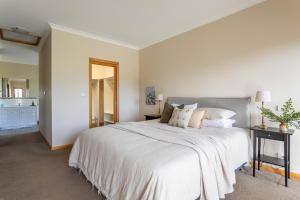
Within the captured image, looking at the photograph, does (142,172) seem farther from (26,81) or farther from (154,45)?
(26,81)

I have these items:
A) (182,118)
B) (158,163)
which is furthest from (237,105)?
(158,163)

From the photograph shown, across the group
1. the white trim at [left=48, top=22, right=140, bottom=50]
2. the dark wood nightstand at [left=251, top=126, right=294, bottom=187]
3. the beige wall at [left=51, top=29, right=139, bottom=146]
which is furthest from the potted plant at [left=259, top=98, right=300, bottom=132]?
the white trim at [left=48, top=22, right=140, bottom=50]

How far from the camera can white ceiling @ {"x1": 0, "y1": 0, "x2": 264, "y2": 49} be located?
2.78 meters

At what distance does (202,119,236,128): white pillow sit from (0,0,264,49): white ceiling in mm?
2022

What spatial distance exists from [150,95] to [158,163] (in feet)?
11.8

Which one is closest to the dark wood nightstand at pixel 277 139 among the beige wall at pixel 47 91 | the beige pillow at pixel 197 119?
the beige pillow at pixel 197 119

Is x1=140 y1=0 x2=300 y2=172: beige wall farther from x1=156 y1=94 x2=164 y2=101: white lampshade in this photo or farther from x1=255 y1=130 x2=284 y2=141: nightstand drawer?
x1=255 y1=130 x2=284 y2=141: nightstand drawer

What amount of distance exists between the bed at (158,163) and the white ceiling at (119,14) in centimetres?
218

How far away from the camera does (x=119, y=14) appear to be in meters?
3.15

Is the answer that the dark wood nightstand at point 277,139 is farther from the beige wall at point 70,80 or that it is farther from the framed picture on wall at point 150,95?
the beige wall at point 70,80

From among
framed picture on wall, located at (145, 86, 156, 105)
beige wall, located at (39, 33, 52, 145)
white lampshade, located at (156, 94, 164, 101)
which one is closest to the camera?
beige wall, located at (39, 33, 52, 145)

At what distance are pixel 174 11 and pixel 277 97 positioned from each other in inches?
91.1

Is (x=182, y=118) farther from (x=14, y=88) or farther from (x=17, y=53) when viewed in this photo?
(x=14, y=88)

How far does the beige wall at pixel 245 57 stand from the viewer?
2.44 metres
